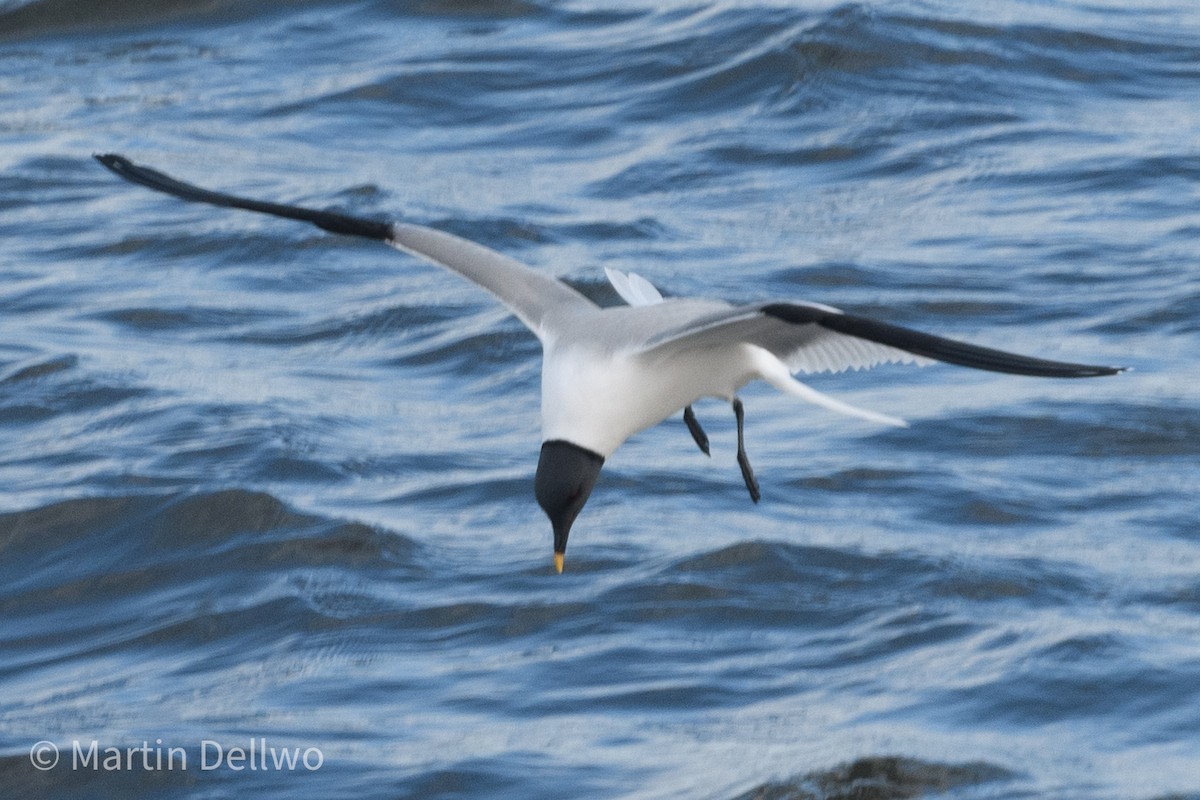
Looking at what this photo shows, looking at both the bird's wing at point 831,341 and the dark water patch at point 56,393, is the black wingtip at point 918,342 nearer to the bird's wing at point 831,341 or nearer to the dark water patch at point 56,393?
the bird's wing at point 831,341

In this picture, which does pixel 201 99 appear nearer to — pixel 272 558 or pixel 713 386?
pixel 272 558

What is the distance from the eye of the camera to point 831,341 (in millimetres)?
6023

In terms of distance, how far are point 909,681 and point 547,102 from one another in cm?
Answer: 744

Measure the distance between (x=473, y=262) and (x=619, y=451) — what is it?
275 centimetres

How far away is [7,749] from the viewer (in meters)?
7.06

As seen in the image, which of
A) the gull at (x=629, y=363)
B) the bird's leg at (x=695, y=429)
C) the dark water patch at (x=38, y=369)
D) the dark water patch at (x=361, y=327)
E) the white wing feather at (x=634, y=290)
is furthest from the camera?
the dark water patch at (x=361, y=327)

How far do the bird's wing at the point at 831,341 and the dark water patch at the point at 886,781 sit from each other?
3.79ft

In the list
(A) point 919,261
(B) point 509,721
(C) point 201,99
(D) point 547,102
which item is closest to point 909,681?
(B) point 509,721

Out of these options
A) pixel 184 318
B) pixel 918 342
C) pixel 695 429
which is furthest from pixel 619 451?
pixel 918 342

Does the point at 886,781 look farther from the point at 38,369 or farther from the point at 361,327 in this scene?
the point at 38,369

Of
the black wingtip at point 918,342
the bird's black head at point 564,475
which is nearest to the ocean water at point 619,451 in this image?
the bird's black head at point 564,475

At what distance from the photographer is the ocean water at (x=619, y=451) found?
6.92 m

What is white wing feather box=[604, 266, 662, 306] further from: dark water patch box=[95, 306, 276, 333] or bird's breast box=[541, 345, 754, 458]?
dark water patch box=[95, 306, 276, 333]

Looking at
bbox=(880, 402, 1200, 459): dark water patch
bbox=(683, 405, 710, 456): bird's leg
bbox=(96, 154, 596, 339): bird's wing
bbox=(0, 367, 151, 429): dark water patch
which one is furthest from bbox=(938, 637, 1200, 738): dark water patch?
bbox=(0, 367, 151, 429): dark water patch
